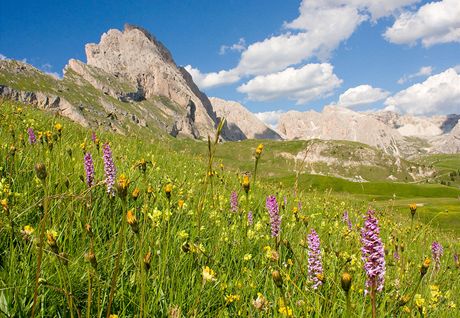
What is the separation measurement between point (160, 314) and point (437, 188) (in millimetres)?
112068

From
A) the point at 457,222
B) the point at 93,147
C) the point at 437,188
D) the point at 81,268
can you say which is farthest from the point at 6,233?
the point at 437,188

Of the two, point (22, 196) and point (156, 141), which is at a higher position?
point (156, 141)

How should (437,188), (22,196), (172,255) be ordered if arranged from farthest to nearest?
1. (437,188)
2. (22,196)
3. (172,255)

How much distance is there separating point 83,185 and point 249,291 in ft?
9.16

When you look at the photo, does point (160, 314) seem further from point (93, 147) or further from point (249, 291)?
point (93, 147)

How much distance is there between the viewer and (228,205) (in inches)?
260

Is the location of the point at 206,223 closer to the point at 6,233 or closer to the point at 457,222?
the point at 6,233

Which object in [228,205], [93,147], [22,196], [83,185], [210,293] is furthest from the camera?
[93,147]

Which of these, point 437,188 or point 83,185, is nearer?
point 83,185

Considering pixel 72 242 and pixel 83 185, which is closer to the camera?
pixel 72 242

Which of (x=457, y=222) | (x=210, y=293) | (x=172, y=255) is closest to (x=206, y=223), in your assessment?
(x=172, y=255)

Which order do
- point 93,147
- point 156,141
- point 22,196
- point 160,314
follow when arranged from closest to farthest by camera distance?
point 160,314 < point 22,196 < point 93,147 < point 156,141

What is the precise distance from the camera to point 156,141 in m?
14.4

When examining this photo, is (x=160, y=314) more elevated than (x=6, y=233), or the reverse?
(x=6, y=233)
